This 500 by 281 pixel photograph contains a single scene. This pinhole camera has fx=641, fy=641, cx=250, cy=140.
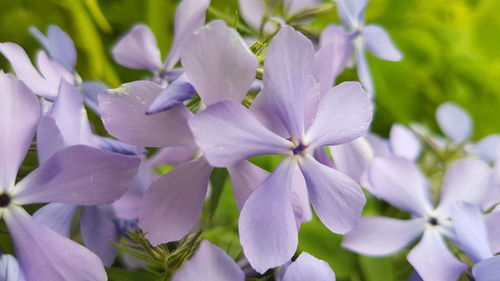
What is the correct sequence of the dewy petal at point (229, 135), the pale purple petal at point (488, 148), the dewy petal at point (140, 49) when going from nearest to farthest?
1. the dewy petal at point (229, 135)
2. the dewy petal at point (140, 49)
3. the pale purple petal at point (488, 148)

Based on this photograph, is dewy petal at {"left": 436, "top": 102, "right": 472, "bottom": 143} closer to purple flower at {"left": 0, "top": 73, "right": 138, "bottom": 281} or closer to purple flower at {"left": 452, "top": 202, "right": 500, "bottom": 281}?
purple flower at {"left": 452, "top": 202, "right": 500, "bottom": 281}

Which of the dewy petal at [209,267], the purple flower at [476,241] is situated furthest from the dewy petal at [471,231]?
the dewy petal at [209,267]

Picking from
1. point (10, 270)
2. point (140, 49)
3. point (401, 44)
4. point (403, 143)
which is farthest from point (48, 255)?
point (401, 44)

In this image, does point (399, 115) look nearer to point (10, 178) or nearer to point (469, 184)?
point (469, 184)

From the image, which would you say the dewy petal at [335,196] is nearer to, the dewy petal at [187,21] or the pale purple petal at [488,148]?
the dewy petal at [187,21]

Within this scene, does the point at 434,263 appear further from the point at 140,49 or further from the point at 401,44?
the point at 401,44

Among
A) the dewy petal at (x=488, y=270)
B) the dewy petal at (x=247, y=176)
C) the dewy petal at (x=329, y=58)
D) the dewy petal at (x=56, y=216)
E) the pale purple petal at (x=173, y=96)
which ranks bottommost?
the dewy petal at (x=488, y=270)
